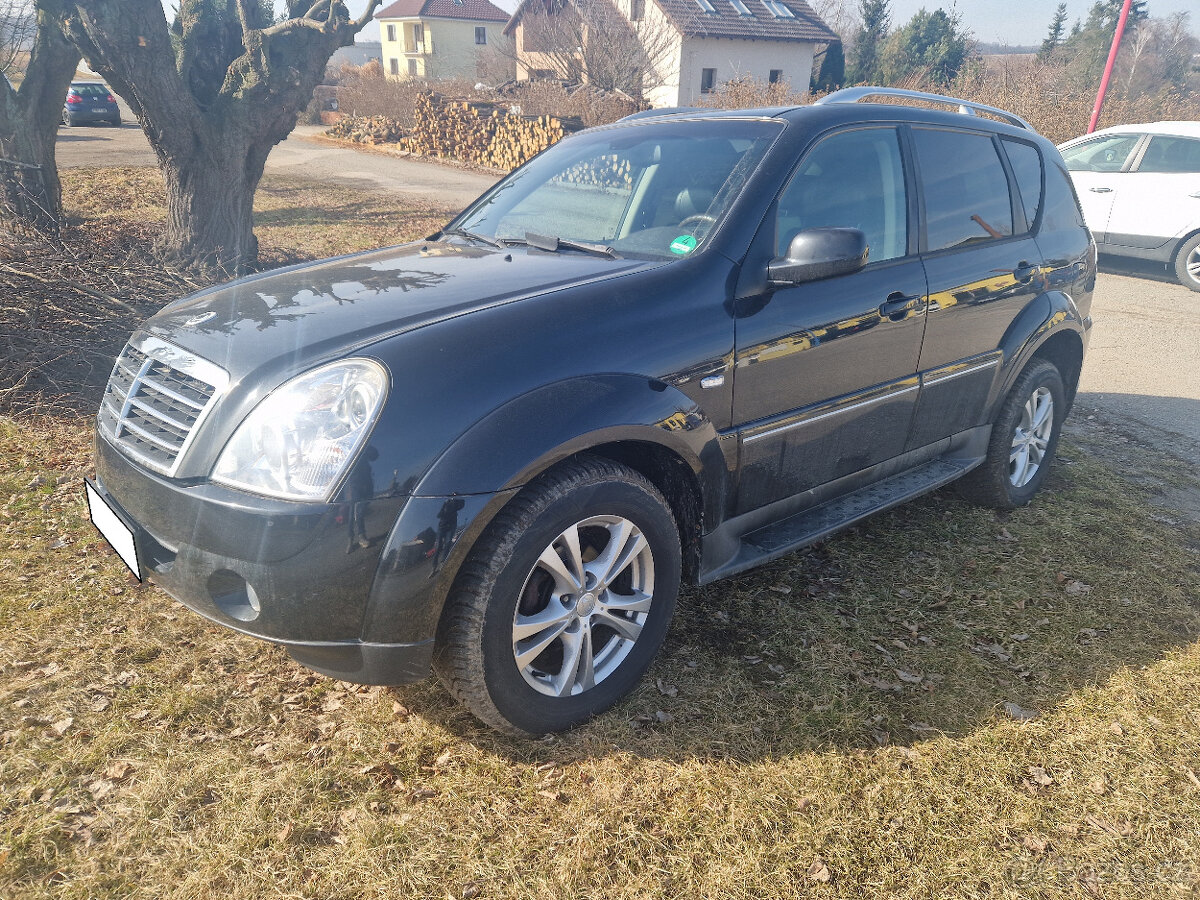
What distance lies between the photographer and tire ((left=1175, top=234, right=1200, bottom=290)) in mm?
10164

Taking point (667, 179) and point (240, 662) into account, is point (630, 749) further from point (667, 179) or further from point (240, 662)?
point (667, 179)

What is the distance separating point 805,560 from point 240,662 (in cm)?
253

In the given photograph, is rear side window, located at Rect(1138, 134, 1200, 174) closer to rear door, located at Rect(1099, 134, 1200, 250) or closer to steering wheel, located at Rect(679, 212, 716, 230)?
rear door, located at Rect(1099, 134, 1200, 250)

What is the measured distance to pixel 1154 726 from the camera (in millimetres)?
2863

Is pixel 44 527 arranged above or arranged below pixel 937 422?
below

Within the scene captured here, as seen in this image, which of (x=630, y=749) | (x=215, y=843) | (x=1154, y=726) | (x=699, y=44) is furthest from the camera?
(x=699, y=44)

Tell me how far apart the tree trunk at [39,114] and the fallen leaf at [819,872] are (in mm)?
9781

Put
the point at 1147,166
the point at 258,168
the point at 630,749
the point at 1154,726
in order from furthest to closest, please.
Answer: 1. the point at 1147,166
2. the point at 258,168
3. the point at 1154,726
4. the point at 630,749

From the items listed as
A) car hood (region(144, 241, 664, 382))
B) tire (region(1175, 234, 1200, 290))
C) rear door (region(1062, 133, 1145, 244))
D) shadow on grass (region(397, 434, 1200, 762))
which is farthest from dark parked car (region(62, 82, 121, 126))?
shadow on grass (region(397, 434, 1200, 762))

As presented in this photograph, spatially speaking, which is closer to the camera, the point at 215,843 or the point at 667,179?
the point at 215,843

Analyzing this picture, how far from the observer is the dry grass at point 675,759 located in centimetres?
224

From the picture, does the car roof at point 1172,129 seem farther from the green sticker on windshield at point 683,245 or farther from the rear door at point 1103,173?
the green sticker on windshield at point 683,245

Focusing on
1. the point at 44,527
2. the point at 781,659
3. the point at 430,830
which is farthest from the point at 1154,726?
the point at 44,527

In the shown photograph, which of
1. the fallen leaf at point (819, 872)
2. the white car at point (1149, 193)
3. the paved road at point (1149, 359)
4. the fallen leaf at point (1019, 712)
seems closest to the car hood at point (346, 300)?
the fallen leaf at point (819, 872)
